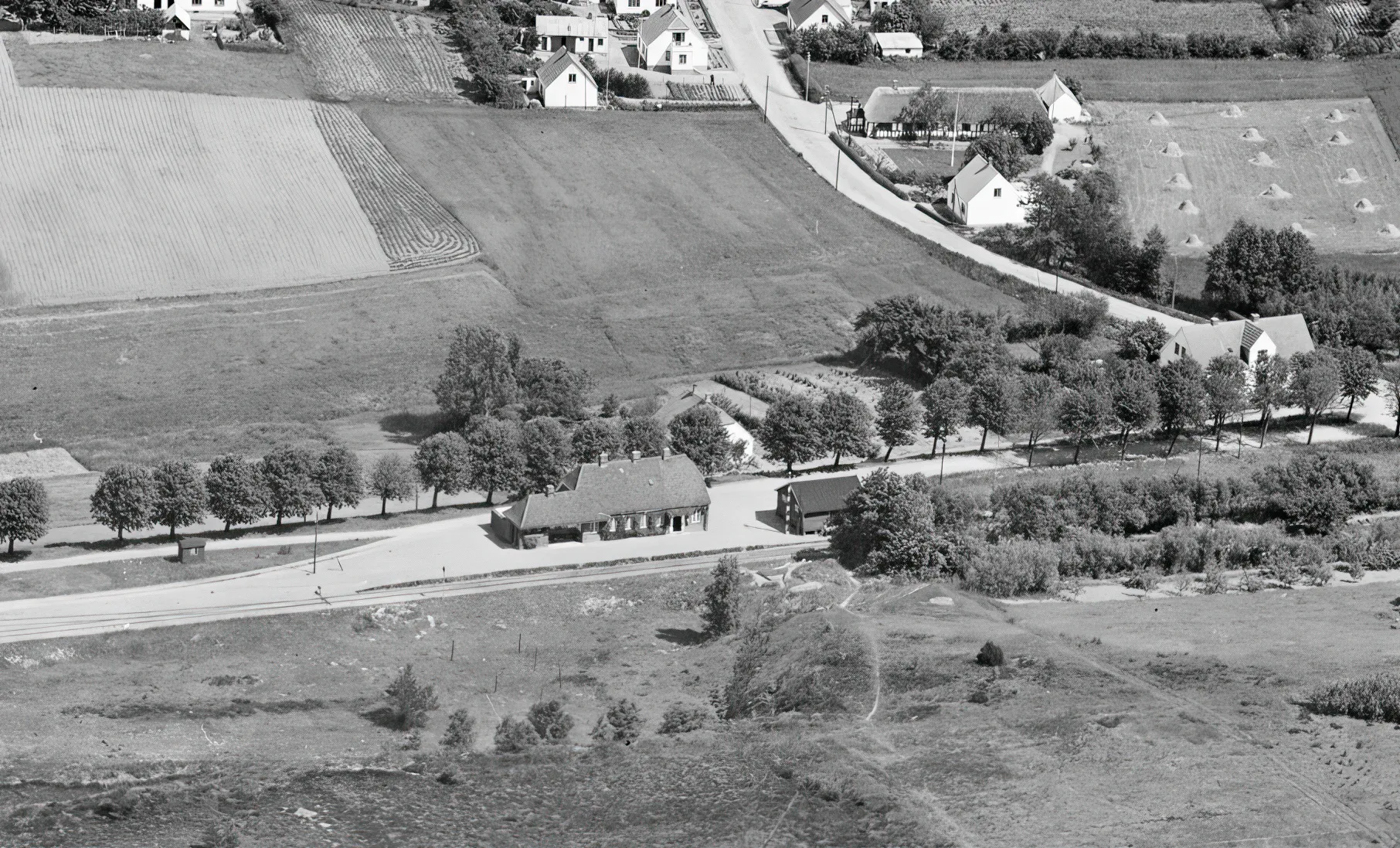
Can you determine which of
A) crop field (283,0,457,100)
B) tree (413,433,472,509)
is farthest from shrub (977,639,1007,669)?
crop field (283,0,457,100)

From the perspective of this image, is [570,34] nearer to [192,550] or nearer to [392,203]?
[392,203]

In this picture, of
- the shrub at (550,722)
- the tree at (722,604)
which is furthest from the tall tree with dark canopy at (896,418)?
the shrub at (550,722)

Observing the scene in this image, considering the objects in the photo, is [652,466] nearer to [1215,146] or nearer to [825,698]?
[825,698]

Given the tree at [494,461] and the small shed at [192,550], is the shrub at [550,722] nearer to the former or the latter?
the small shed at [192,550]

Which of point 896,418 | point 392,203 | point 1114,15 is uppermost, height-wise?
point 1114,15

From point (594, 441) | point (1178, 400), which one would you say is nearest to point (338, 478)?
point (594, 441)
